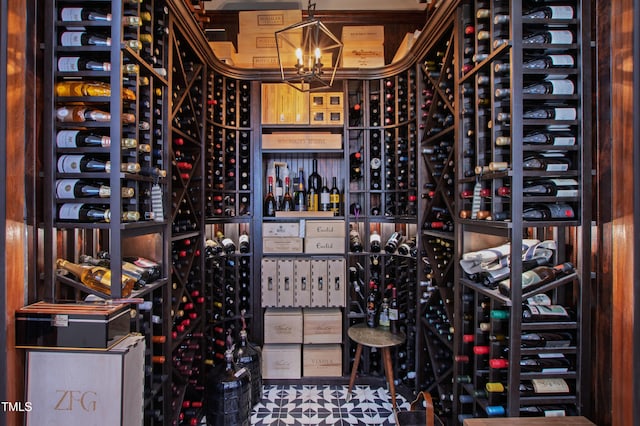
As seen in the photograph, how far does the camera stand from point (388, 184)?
3250 millimetres

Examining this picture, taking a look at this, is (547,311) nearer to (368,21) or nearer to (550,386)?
(550,386)

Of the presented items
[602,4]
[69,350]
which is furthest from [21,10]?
[602,4]

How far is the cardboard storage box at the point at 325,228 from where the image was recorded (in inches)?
124

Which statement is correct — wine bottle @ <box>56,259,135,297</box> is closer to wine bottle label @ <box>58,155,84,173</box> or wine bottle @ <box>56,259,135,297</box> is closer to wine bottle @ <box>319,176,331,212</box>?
wine bottle label @ <box>58,155,84,173</box>

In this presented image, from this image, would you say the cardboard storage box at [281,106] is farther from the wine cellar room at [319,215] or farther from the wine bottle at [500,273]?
the wine bottle at [500,273]

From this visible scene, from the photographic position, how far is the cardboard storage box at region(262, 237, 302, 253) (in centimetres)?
315

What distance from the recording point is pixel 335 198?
10.8ft

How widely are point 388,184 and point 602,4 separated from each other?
200 centimetres

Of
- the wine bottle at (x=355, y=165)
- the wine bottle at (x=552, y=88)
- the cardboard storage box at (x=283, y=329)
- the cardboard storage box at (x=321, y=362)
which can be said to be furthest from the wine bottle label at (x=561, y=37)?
the cardboard storage box at (x=321, y=362)

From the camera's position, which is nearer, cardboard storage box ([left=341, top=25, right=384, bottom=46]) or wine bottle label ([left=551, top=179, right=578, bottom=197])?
wine bottle label ([left=551, top=179, right=578, bottom=197])

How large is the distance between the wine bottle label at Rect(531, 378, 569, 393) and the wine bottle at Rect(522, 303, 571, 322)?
257mm

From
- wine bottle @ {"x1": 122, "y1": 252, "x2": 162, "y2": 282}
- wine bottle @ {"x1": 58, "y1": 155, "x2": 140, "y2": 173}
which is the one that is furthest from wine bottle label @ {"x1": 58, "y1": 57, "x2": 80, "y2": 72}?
wine bottle @ {"x1": 122, "y1": 252, "x2": 162, "y2": 282}

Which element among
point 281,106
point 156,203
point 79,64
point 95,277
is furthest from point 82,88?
point 281,106

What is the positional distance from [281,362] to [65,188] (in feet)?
7.49
